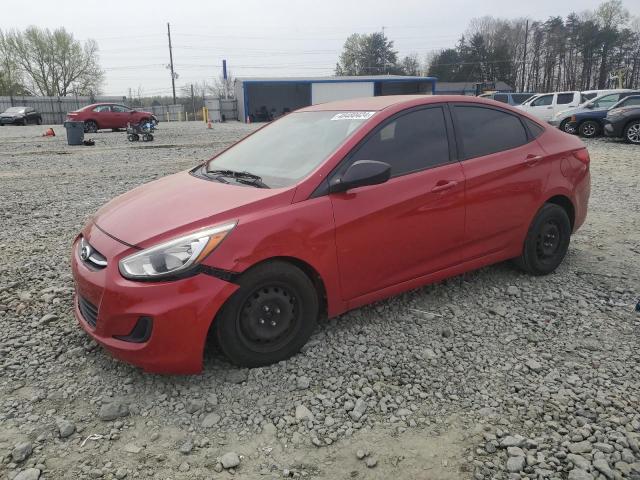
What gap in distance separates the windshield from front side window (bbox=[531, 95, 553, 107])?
22940mm

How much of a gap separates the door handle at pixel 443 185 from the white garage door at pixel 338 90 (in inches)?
1661

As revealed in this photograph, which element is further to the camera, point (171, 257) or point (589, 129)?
point (589, 129)

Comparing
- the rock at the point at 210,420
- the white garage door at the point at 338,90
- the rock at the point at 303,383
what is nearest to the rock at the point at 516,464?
the rock at the point at 303,383

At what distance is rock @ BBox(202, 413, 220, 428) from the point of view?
8.87ft

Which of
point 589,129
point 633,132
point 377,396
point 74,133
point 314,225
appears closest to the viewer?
point 377,396

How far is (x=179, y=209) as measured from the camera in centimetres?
318

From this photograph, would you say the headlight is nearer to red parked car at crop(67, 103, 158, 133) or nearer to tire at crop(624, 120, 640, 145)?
tire at crop(624, 120, 640, 145)

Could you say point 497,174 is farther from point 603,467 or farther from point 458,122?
point 603,467

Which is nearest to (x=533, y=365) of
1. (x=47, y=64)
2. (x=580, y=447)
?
(x=580, y=447)

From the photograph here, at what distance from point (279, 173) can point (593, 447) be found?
2389 millimetres

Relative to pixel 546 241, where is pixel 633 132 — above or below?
above

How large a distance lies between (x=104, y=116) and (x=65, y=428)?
25726 mm

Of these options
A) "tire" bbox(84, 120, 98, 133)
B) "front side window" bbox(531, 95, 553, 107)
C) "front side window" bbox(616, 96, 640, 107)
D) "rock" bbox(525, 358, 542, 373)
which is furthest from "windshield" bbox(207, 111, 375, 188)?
"tire" bbox(84, 120, 98, 133)

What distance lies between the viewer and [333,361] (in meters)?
3.26
